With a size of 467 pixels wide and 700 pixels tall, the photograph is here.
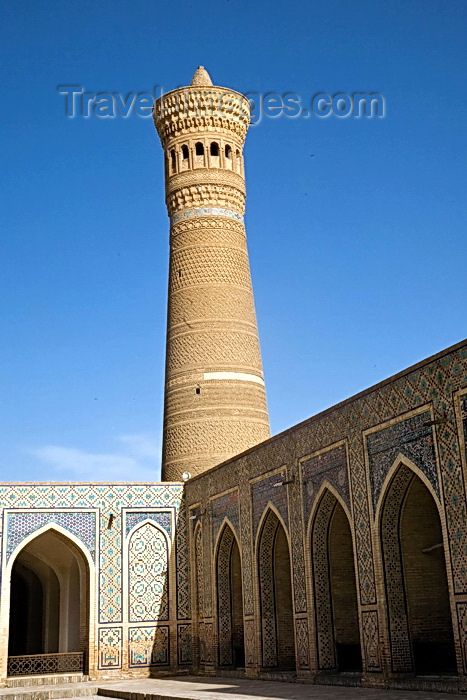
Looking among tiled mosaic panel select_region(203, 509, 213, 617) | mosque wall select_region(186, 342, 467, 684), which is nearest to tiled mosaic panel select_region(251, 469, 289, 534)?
mosque wall select_region(186, 342, 467, 684)

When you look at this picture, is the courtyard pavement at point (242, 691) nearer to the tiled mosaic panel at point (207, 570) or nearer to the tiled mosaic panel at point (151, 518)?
the tiled mosaic panel at point (207, 570)

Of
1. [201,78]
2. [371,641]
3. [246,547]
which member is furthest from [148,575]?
[201,78]

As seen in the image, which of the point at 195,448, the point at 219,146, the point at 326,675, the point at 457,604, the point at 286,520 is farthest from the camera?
the point at 219,146

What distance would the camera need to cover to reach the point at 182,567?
13.4 m

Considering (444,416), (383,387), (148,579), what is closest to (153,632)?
(148,579)

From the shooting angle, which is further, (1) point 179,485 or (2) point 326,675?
(1) point 179,485

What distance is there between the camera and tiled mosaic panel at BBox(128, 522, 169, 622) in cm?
1303

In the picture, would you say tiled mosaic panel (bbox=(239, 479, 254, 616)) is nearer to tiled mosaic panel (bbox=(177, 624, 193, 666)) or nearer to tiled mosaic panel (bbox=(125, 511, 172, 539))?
tiled mosaic panel (bbox=(177, 624, 193, 666))

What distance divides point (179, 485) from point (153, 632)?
6.80 feet

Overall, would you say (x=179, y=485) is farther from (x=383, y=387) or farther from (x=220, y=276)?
(x=383, y=387)

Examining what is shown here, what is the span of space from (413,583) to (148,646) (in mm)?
5726

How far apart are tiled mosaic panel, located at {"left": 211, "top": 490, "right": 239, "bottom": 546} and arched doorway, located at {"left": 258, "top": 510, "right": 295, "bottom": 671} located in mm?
799

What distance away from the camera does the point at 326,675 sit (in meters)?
9.41

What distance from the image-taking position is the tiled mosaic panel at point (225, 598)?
40.3 feet
